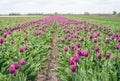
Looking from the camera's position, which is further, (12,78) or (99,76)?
(12,78)

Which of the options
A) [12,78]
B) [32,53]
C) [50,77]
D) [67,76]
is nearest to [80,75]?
[67,76]

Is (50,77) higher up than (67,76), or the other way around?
(67,76)

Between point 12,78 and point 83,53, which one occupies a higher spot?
point 83,53

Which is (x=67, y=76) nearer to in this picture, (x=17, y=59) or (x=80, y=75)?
(x=80, y=75)

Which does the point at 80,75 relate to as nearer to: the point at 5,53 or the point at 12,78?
the point at 12,78

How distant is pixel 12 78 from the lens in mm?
5375

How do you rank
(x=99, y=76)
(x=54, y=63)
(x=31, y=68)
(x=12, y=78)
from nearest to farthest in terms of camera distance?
(x=99, y=76)
(x=12, y=78)
(x=31, y=68)
(x=54, y=63)

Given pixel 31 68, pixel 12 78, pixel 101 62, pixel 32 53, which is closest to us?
pixel 12 78

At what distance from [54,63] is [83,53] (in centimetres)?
343

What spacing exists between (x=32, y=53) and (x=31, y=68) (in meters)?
1.82

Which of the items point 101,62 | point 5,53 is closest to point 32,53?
point 5,53

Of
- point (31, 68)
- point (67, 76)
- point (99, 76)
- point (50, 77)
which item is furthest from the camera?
point (50, 77)

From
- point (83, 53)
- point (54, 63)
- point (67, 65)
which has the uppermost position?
point (83, 53)

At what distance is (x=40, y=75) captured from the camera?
7.55 meters
